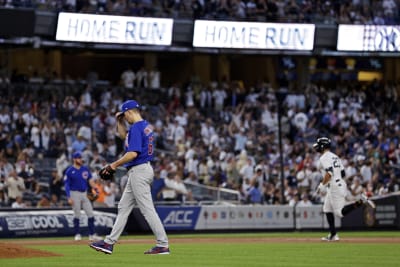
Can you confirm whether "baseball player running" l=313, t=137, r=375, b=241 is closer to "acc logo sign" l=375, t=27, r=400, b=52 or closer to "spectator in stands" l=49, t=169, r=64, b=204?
"spectator in stands" l=49, t=169, r=64, b=204

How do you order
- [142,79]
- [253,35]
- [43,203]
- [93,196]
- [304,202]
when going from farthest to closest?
1. [142,79]
2. [253,35]
3. [304,202]
4. [43,203]
5. [93,196]

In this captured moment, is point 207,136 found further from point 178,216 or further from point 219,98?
point 178,216

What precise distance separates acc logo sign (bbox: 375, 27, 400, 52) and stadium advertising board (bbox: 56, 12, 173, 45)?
769cm

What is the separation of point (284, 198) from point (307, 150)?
3.89 meters

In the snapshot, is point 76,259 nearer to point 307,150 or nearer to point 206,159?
point 206,159

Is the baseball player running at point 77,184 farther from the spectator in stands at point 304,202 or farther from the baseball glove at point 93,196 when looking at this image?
the spectator in stands at point 304,202

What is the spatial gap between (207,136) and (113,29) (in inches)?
187

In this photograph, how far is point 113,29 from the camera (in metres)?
33.5

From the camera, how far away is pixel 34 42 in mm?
34125

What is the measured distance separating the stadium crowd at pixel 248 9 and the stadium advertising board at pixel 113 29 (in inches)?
14.7

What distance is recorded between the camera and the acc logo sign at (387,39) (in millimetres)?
36344

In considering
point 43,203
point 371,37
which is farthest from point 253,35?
point 43,203

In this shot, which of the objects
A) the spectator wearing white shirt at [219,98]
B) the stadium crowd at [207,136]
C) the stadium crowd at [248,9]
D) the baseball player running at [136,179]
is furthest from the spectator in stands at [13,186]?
the baseball player running at [136,179]

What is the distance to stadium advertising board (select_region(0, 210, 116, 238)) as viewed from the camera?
23547 millimetres
